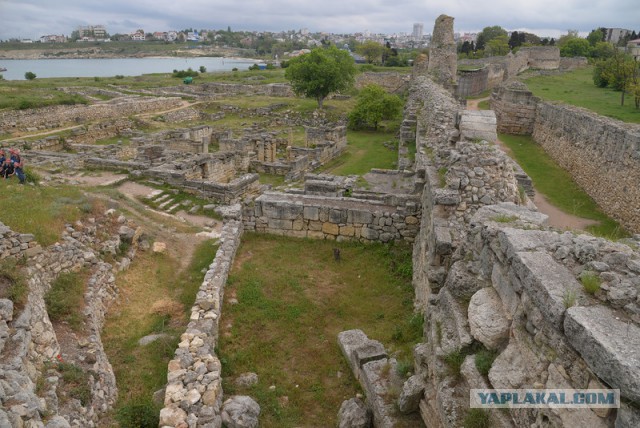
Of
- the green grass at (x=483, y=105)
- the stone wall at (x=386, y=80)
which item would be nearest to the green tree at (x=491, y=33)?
the stone wall at (x=386, y=80)

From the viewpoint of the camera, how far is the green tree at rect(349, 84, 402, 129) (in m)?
32.2

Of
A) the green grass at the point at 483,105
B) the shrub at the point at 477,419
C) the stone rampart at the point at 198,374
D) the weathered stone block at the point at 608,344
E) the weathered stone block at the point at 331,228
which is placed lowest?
the stone rampart at the point at 198,374

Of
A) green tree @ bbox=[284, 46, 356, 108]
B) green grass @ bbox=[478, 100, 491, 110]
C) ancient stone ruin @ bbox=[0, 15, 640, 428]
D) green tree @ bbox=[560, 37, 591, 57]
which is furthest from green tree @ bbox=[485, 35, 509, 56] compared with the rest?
ancient stone ruin @ bbox=[0, 15, 640, 428]

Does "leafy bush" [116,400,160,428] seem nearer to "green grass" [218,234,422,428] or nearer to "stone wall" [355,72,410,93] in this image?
"green grass" [218,234,422,428]

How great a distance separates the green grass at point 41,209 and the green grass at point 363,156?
1265 cm

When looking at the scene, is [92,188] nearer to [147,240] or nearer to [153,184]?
[153,184]

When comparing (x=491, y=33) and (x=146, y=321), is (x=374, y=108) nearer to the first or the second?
(x=146, y=321)

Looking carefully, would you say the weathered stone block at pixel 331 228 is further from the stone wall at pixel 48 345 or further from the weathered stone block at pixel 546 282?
the weathered stone block at pixel 546 282

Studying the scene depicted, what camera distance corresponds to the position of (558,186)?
19.0 meters

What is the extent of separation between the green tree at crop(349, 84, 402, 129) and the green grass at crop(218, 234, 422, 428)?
21451 millimetres

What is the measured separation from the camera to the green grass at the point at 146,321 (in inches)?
280

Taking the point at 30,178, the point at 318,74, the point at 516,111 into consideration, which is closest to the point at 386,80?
the point at 318,74

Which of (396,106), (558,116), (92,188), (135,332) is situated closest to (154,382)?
(135,332)

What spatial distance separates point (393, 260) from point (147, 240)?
666cm
